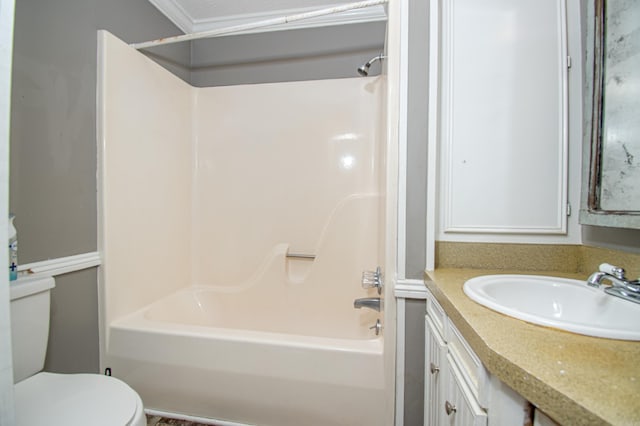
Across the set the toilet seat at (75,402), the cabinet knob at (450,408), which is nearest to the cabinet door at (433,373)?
the cabinet knob at (450,408)

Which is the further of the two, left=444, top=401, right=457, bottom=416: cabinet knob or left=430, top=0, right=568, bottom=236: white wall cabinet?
left=430, top=0, right=568, bottom=236: white wall cabinet

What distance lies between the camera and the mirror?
2.42ft

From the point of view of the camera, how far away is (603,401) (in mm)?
345

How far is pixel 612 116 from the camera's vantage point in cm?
80

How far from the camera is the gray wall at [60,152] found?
1.07 meters

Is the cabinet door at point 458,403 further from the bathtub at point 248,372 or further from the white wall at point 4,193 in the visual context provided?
the white wall at point 4,193

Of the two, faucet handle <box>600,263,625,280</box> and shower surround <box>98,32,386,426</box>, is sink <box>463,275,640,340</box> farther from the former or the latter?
shower surround <box>98,32,386,426</box>

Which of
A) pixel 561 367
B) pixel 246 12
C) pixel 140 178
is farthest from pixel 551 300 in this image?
pixel 246 12

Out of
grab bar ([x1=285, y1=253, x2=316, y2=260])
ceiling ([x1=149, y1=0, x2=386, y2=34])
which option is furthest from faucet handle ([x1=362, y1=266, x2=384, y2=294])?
ceiling ([x1=149, y1=0, x2=386, y2=34])

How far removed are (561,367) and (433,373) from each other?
59cm

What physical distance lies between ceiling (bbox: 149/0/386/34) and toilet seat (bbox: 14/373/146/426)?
2.19 m

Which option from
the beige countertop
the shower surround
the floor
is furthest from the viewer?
the floor

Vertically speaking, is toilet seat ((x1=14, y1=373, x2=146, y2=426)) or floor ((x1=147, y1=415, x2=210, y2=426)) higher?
toilet seat ((x1=14, y1=373, x2=146, y2=426))

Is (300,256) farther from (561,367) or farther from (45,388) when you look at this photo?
(561,367)
